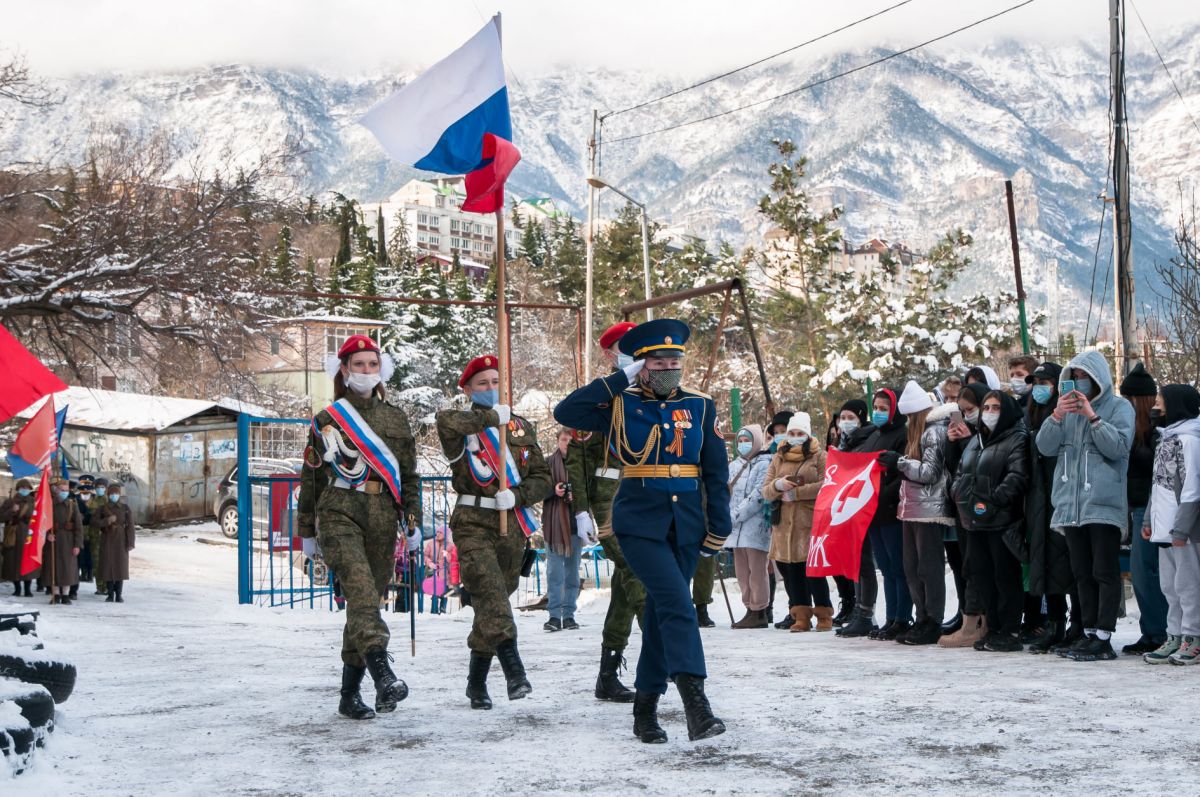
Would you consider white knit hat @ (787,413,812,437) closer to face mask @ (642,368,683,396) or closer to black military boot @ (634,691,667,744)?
face mask @ (642,368,683,396)

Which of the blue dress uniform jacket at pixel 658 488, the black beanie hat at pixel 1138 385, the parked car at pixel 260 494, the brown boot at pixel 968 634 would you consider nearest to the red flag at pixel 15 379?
the parked car at pixel 260 494

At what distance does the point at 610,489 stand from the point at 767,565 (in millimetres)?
3889

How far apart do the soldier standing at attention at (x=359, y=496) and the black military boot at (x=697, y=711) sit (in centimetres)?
168

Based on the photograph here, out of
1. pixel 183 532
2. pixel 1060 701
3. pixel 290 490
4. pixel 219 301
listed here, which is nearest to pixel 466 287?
pixel 183 532

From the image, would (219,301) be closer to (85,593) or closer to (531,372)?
(85,593)

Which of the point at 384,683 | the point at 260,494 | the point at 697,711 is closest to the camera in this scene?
the point at 697,711

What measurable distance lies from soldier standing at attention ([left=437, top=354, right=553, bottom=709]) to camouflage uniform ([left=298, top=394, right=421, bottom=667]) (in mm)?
280

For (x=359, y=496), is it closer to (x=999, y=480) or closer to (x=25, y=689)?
(x=25, y=689)

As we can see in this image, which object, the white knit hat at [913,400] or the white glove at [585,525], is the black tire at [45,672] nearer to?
the white glove at [585,525]

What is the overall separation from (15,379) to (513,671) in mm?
4679

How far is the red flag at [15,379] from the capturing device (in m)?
9.85

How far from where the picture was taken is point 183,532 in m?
34.5

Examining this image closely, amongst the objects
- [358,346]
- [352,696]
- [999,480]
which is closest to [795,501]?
[999,480]

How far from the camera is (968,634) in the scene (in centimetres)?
1007
